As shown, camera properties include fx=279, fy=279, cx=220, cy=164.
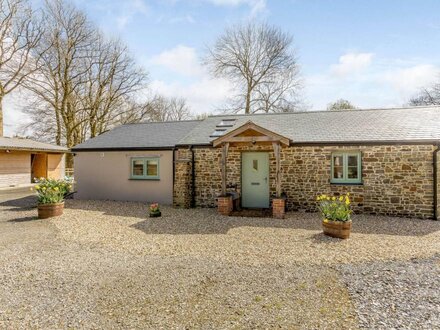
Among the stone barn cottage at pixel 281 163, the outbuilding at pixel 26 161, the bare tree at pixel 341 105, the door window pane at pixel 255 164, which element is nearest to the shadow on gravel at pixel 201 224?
the stone barn cottage at pixel 281 163

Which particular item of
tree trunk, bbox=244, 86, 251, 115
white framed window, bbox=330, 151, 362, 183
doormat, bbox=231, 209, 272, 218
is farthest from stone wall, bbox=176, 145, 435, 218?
tree trunk, bbox=244, 86, 251, 115

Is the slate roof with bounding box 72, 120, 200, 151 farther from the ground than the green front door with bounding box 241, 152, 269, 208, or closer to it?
farther from the ground

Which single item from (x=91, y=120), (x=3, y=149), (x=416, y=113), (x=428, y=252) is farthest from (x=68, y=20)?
(x=428, y=252)

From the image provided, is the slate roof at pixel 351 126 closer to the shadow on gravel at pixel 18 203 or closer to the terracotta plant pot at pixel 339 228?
the terracotta plant pot at pixel 339 228

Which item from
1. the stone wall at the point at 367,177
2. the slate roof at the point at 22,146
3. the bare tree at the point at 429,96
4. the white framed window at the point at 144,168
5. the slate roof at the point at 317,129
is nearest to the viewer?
the stone wall at the point at 367,177

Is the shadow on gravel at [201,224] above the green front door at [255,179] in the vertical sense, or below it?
below

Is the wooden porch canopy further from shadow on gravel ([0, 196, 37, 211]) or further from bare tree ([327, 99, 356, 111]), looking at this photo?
bare tree ([327, 99, 356, 111])

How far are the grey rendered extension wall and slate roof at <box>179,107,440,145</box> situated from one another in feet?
6.37

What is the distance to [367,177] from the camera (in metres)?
10.1

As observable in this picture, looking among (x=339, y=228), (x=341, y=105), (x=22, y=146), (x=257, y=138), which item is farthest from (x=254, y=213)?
(x=341, y=105)

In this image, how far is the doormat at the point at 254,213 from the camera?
1007 cm

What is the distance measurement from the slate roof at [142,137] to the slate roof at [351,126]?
1.19 meters

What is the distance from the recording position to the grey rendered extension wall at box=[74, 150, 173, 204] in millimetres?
12875

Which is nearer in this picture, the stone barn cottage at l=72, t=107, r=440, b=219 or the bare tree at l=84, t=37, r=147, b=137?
the stone barn cottage at l=72, t=107, r=440, b=219
